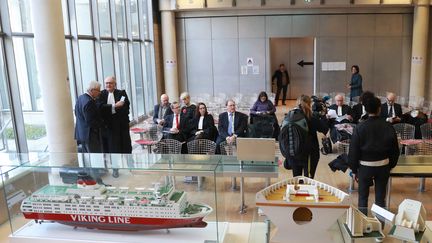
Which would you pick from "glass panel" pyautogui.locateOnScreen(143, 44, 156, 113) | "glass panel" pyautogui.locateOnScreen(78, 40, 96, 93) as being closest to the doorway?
"glass panel" pyautogui.locateOnScreen(143, 44, 156, 113)

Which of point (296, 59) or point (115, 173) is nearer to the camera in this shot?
point (115, 173)

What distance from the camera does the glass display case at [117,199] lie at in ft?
10.6

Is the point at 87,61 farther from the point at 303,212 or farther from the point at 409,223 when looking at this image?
the point at 409,223

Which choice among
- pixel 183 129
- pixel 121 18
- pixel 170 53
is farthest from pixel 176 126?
pixel 170 53

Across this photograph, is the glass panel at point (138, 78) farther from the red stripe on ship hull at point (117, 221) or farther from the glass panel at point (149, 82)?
the red stripe on ship hull at point (117, 221)

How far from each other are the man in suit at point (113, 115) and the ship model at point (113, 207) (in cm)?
328

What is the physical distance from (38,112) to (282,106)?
31.2ft

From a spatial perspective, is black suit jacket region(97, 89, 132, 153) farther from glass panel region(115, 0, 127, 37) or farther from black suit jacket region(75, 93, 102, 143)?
glass panel region(115, 0, 127, 37)

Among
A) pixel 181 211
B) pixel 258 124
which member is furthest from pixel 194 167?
pixel 258 124

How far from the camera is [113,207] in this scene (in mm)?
3248

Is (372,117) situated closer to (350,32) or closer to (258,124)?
(258,124)

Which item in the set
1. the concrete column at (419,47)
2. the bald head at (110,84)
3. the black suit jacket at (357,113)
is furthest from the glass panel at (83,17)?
the concrete column at (419,47)

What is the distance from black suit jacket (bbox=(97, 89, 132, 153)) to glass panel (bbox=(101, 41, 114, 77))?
3.32 m

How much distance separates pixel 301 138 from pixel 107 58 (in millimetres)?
6829
